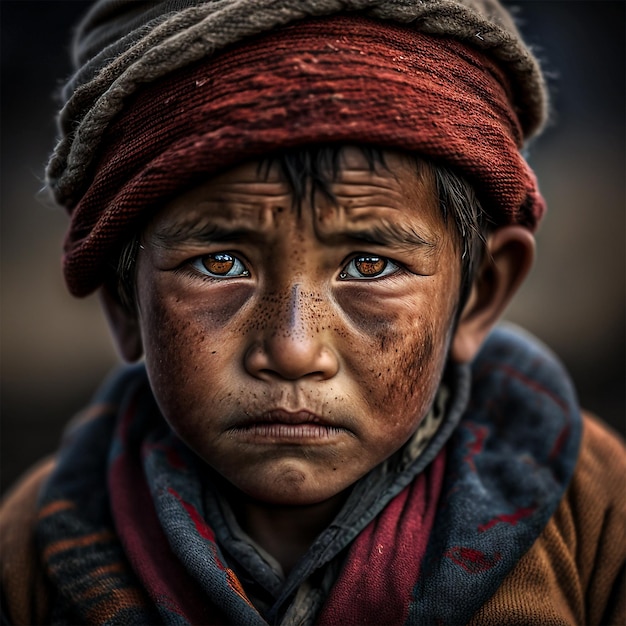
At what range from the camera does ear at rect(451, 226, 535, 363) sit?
5.64ft

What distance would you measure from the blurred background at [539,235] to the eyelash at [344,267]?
3.33 m

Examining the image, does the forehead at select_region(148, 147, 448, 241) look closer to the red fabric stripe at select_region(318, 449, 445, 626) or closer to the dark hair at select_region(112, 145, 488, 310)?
the dark hair at select_region(112, 145, 488, 310)

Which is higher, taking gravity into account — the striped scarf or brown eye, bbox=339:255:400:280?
brown eye, bbox=339:255:400:280

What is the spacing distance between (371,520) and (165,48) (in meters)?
1.06

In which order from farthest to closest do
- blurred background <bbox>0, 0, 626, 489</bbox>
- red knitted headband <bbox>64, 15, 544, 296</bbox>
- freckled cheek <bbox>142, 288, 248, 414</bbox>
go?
blurred background <bbox>0, 0, 626, 489</bbox>
freckled cheek <bbox>142, 288, 248, 414</bbox>
red knitted headband <bbox>64, 15, 544, 296</bbox>

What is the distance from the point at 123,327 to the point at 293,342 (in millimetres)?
626

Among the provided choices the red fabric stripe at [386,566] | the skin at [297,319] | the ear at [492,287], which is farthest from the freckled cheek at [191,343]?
the ear at [492,287]

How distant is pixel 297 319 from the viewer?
1347 mm

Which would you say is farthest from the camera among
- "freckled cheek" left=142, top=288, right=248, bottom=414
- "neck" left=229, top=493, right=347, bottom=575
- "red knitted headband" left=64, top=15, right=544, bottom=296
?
"neck" left=229, top=493, right=347, bottom=575

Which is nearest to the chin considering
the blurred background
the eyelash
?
the eyelash

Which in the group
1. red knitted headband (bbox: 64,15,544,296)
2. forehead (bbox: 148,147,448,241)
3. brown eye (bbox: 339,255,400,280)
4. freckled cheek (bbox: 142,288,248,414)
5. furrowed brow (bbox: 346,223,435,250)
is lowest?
freckled cheek (bbox: 142,288,248,414)

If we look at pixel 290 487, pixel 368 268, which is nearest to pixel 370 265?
pixel 368 268

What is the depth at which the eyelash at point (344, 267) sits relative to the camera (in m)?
1.43

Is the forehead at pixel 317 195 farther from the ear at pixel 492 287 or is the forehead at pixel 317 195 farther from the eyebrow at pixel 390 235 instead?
the ear at pixel 492 287
